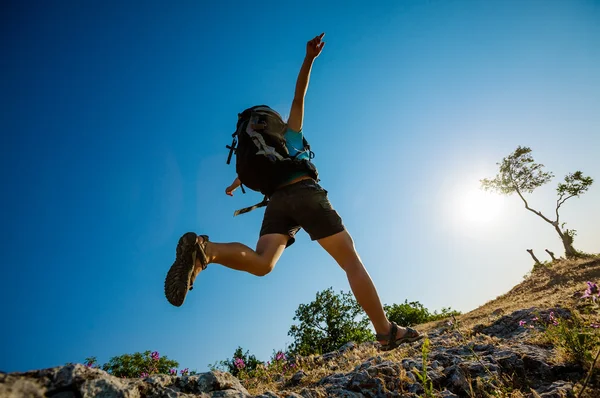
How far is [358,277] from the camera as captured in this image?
2.54 m

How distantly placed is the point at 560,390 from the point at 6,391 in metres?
2.67

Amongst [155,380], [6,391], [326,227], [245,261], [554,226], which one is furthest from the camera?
[554,226]

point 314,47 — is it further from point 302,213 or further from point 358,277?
point 358,277

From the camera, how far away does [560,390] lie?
180 centimetres

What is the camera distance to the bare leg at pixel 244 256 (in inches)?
88.6

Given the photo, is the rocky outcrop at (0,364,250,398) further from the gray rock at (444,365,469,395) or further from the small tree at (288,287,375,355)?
the small tree at (288,287,375,355)

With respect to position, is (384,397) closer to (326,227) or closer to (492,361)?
(492,361)

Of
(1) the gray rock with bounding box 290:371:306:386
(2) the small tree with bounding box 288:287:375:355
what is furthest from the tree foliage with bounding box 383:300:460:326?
(1) the gray rock with bounding box 290:371:306:386

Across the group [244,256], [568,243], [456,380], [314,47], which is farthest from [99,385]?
[568,243]

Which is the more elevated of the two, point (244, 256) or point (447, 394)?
point (244, 256)

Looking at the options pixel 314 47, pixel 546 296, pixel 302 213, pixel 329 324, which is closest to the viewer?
pixel 302 213

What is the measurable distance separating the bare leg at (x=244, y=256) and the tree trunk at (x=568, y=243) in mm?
27815

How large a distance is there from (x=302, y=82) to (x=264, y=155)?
0.97 meters

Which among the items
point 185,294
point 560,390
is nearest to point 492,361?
point 560,390
